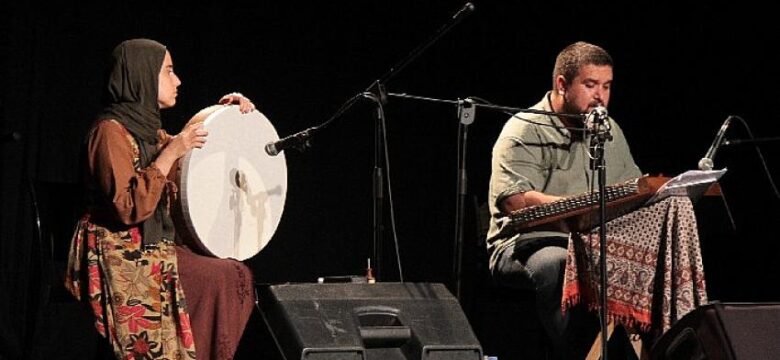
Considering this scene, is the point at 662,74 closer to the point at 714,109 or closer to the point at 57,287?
the point at 714,109

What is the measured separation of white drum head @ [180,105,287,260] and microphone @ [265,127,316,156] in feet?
0.20

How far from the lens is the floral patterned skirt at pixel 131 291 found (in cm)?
334

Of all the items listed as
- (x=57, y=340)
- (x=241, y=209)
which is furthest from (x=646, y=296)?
(x=57, y=340)

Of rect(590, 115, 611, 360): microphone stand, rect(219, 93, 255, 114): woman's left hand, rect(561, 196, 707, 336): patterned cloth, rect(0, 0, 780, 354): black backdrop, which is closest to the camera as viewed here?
rect(590, 115, 611, 360): microphone stand

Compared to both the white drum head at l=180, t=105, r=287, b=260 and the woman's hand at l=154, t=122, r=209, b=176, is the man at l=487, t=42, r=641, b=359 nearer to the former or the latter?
the white drum head at l=180, t=105, r=287, b=260

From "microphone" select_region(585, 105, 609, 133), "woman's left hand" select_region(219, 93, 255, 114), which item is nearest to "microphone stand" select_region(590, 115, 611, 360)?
"microphone" select_region(585, 105, 609, 133)

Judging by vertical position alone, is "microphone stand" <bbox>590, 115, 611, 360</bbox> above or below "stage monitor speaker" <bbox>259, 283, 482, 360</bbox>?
above

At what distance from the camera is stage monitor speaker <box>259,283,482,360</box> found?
2.83 m

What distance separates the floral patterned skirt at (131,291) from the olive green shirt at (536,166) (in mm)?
1244

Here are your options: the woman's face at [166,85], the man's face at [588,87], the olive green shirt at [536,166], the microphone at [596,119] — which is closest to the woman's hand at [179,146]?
the woman's face at [166,85]

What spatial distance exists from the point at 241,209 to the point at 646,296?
4.65 feet

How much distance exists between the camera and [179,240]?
3.70 m

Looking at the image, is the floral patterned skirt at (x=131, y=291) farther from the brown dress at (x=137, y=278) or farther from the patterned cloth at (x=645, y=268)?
the patterned cloth at (x=645, y=268)

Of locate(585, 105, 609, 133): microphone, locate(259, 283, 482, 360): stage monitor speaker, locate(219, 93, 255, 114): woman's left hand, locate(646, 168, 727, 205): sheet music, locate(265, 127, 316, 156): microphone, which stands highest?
locate(219, 93, 255, 114): woman's left hand
